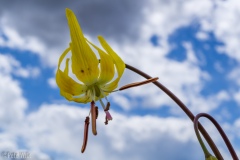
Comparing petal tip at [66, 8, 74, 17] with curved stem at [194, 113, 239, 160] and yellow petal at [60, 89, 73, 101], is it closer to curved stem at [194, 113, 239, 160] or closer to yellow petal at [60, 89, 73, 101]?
yellow petal at [60, 89, 73, 101]

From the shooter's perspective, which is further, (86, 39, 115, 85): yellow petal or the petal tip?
(86, 39, 115, 85): yellow petal

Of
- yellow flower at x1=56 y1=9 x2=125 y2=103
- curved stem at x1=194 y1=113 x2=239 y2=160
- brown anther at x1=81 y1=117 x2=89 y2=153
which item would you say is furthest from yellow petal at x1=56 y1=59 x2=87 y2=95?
curved stem at x1=194 y1=113 x2=239 y2=160

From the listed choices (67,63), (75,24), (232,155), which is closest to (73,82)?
(67,63)

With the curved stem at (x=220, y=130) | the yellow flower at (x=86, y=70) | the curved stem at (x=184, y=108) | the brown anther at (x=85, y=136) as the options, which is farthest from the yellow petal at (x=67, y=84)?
the curved stem at (x=220, y=130)

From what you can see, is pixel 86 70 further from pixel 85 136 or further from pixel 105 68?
pixel 85 136

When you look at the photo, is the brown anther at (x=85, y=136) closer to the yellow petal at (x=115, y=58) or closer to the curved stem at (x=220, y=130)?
the yellow petal at (x=115, y=58)

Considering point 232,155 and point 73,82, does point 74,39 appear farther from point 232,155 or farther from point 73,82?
point 232,155

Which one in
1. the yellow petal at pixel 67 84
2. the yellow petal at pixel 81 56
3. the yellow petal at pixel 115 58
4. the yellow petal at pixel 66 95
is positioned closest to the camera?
the yellow petal at pixel 81 56
